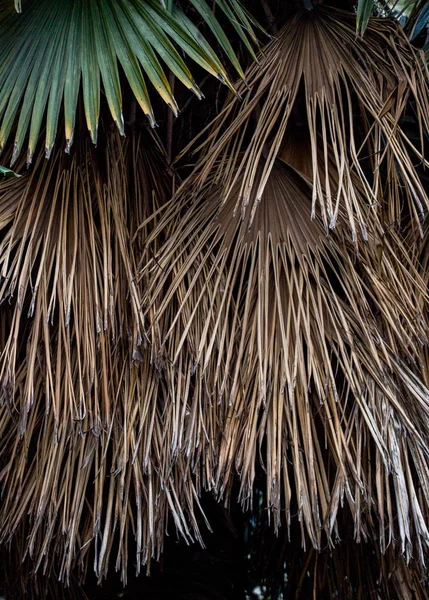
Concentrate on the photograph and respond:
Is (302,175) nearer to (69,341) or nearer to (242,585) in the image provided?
(69,341)

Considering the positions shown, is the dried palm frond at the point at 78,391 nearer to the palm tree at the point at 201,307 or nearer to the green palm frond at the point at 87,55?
the palm tree at the point at 201,307

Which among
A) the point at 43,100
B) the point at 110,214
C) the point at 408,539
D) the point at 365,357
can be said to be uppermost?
the point at 43,100

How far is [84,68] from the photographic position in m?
1.59

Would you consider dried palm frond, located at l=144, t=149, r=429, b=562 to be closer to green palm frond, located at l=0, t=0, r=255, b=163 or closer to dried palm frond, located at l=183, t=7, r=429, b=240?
dried palm frond, located at l=183, t=7, r=429, b=240

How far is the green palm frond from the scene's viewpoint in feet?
5.05

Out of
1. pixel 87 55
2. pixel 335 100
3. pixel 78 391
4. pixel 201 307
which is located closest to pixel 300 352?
pixel 201 307

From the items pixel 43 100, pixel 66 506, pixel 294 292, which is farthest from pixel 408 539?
pixel 43 100

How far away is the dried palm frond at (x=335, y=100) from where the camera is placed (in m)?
1.64

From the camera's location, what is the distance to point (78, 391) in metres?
1.59

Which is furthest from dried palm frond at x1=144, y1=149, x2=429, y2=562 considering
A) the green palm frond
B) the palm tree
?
the green palm frond

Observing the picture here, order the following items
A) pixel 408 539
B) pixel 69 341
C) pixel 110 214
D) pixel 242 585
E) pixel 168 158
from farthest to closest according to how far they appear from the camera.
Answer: pixel 242 585 < pixel 168 158 < pixel 110 214 < pixel 69 341 < pixel 408 539

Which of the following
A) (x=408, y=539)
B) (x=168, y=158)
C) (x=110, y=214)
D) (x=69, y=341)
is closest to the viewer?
(x=408, y=539)

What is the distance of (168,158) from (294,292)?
0.53 meters

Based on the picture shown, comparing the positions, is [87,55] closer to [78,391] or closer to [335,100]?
[335,100]
